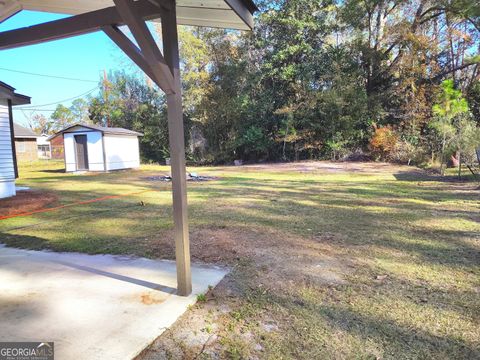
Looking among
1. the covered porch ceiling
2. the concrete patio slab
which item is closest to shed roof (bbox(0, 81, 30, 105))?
the covered porch ceiling

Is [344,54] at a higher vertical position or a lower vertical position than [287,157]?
higher

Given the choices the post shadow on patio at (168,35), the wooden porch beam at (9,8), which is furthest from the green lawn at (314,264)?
the wooden porch beam at (9,8)

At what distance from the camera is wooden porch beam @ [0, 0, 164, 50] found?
240 cm

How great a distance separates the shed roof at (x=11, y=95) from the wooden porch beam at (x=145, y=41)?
22.1 feet

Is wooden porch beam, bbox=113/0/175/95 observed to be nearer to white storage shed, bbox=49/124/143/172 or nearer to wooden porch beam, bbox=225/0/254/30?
wooden porch beam, bbox=225/0/254/30

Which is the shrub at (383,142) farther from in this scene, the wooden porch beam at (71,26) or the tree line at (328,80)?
the wooden porch beam at (71,26)

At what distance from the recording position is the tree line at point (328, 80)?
1578 centimetres

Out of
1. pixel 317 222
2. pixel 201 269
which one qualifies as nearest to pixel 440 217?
pixel 317 222

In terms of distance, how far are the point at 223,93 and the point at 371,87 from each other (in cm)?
858

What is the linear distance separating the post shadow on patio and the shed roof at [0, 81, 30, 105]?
519 cm

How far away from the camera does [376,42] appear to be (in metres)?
17.0

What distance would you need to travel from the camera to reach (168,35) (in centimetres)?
237

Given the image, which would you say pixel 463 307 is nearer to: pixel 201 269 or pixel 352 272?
pixel 352 272

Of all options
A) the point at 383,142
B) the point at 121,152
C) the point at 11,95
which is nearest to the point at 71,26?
the point at 11,95
